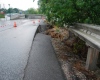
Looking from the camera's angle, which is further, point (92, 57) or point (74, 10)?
point (74, 10)

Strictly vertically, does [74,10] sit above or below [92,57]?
above

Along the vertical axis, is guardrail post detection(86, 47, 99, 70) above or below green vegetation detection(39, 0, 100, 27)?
below

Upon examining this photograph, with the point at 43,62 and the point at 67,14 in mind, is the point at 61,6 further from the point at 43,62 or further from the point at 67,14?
the point at 43,62

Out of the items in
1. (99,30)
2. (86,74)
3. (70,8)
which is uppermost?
(70,8)

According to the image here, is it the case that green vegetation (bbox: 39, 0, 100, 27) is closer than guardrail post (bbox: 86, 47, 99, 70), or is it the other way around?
guardrail post (bbox: 86, 47, 99, 70)

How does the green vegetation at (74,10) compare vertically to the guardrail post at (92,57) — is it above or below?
above

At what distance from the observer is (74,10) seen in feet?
23.7

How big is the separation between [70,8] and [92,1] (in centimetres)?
100

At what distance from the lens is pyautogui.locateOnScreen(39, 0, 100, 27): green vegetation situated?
6848mm

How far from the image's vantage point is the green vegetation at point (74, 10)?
6848 millimetres

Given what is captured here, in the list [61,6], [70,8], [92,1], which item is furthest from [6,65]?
[92,1]

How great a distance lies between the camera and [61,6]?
6.83 m

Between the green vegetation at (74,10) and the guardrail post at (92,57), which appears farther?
the green vegetation at (74,10)

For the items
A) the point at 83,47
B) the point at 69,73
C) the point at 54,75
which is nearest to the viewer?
the point at 54,75
